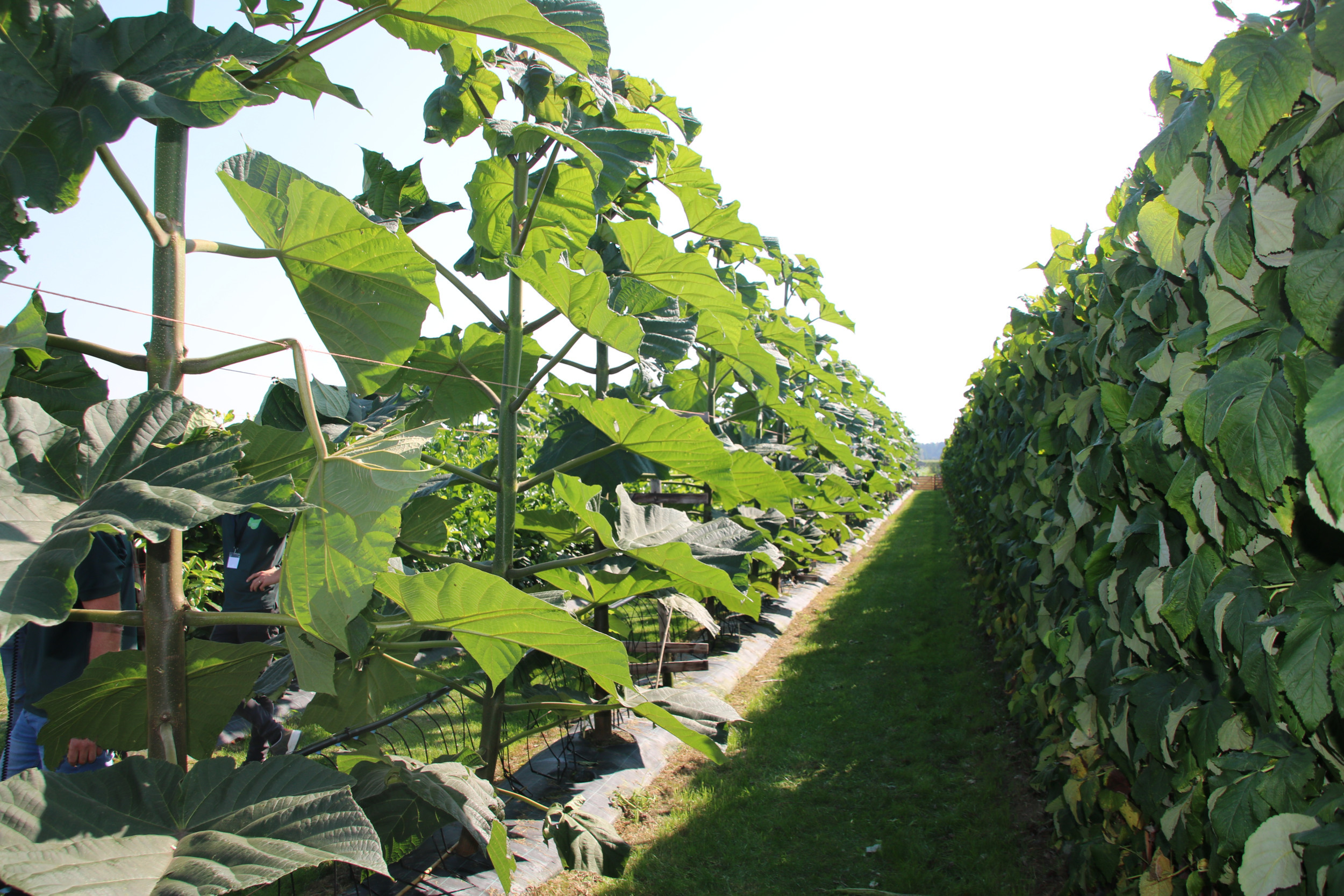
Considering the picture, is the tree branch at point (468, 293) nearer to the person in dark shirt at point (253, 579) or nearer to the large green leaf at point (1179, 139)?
the large green leaf at point (1179, 139)

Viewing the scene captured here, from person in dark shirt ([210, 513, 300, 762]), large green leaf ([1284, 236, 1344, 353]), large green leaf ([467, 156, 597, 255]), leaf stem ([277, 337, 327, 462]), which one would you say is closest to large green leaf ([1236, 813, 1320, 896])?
large green leaf ([1284, 236, 1344, 353])

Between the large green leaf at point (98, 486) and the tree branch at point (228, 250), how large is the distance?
0.63 ft

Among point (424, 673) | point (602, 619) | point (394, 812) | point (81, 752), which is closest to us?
point (394, 812)

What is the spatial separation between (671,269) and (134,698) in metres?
1.43

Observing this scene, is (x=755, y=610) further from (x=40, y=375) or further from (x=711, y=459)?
(x=40, y=375)

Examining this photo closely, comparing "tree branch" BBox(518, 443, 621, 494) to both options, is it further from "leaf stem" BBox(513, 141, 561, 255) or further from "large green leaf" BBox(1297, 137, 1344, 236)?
"large green leaf" BBox(1297, 137, 1344, 236)

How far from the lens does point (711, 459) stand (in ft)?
6.15

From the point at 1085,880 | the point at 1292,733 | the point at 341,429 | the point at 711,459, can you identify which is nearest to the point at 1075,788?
the point at 1085,880

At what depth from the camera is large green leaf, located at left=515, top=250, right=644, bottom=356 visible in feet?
5.41

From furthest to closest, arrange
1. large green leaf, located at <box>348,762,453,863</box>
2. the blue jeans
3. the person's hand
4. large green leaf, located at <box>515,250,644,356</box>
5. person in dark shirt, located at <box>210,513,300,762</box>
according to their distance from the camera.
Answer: person in dark shirt, located at <box>210,513,300,762</box>
the blue jeans
the person's hand
large green leaf, located at <box>515,250,644,356</box>
large green leaf, located at <box>348,762,453,863</box>

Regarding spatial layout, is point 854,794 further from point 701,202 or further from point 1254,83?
point 1254,83

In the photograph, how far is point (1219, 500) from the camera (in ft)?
4.75

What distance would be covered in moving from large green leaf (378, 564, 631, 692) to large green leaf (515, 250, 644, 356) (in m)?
0.74

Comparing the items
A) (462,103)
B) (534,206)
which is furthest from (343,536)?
(462,103)
